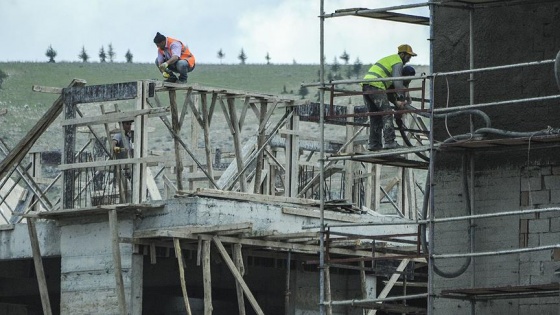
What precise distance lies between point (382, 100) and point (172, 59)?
32.6 feet

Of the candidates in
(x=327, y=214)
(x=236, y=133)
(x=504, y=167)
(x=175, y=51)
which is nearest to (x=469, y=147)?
(x=504, y=167)

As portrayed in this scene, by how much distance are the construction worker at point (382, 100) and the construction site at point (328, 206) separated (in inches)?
14.2

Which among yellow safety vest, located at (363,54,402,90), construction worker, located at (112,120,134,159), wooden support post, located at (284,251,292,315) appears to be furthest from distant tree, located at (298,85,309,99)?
yellow safety vest, located at (363,54,402,90)

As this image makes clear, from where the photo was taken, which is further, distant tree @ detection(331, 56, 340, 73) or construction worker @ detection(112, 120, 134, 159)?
distant tree @ detection(331, 56, 340, 73)

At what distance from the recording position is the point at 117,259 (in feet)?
107

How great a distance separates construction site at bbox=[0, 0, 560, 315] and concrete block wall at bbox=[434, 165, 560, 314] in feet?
0.07

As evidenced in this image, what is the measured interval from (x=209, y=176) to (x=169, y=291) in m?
5.75

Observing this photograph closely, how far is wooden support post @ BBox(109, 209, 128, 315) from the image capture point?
32531 millimetres

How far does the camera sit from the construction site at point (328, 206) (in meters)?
24.5

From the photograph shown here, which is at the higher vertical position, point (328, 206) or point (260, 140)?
point (260, 140)

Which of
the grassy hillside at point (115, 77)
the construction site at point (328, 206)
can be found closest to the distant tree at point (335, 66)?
the grassy hillside at point (115, 77)

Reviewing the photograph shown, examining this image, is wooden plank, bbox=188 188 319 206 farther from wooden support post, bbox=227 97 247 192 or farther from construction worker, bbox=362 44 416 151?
construction worker, bbox=362 44 416 151

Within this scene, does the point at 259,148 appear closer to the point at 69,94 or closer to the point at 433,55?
the point at 69,94

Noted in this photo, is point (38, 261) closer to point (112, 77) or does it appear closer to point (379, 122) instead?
point (379, 122)
